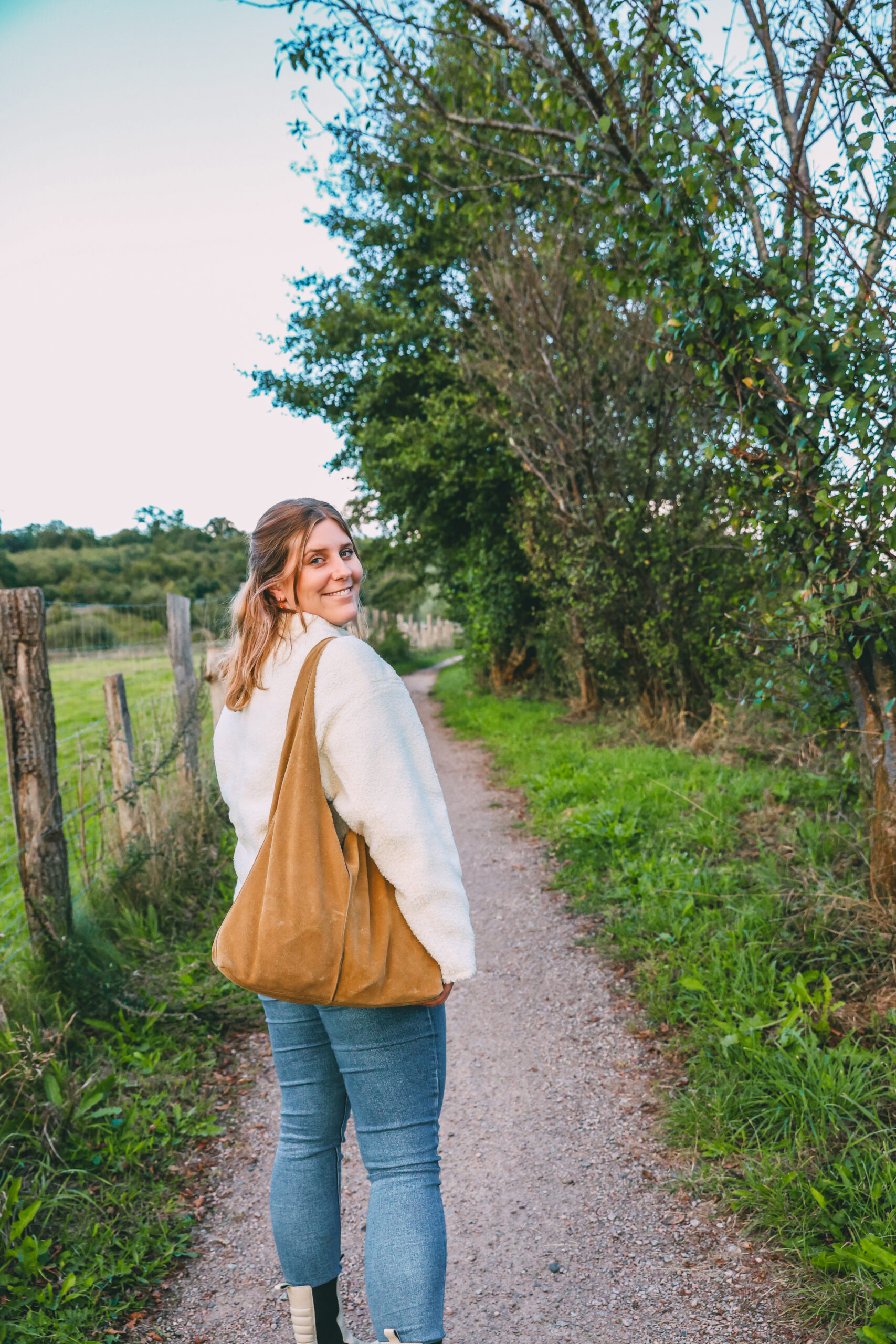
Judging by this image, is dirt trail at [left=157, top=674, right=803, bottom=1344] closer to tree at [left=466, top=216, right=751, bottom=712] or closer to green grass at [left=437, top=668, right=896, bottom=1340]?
green grass at [left=437, top=668, right=896, bottom=1340]

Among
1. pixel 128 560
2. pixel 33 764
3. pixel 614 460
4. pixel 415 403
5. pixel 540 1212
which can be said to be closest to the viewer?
pixel 540 1212

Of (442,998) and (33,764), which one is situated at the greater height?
(33,764)

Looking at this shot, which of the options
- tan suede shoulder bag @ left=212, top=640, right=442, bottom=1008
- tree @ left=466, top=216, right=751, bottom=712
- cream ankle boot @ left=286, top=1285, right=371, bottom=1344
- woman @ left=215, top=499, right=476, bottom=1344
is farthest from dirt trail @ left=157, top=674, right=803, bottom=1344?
tree @ left=466, top=216, right=751, bottom=712

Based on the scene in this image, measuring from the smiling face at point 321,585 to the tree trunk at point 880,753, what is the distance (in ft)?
8.00

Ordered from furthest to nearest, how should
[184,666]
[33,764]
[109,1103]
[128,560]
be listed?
[128,560] < [184,666] < [33,764] < [109,1103]

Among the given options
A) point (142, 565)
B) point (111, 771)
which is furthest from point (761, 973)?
point (142, 565)

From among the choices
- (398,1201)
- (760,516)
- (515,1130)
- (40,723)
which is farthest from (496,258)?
(398,1201)

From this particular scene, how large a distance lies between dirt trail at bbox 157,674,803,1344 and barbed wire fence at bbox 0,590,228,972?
1335 mm

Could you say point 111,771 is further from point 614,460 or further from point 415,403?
point 415,403

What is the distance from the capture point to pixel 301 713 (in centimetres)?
161

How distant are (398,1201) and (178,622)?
199 inches

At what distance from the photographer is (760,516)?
324cm

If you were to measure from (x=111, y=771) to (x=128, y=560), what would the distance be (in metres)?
35.3

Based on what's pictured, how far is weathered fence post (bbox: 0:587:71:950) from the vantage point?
11.0 ft
